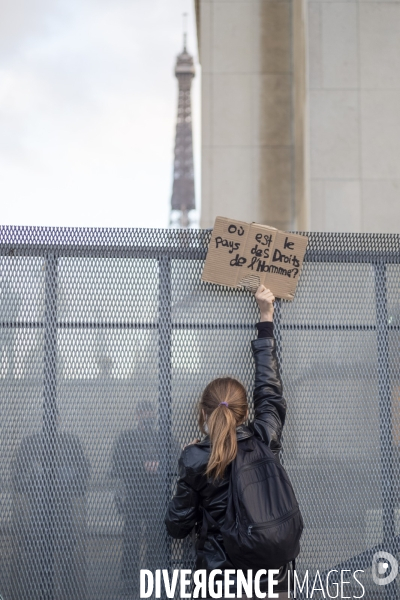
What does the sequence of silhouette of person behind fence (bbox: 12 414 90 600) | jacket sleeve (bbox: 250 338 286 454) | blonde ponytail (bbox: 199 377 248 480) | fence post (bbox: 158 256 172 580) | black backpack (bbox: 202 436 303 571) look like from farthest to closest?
1. fence post (bbox: 158 256 172 580)
2. silhouette of person behind fence (bbox: 12 414 90 600)
3. jacket sleeve (bbox: 250 338 286 454)
4. blonde ponytail (bbox: 199 377 248 480)
5. black backpack (bbox: 202 436 303 571)

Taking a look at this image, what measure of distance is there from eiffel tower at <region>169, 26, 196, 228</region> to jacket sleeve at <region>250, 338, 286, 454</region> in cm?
5369

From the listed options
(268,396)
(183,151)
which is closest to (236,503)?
(268,396)

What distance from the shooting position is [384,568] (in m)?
3.68

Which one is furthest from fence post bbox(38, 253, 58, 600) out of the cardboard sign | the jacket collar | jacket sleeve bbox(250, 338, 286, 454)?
jacket sleeve bbox(250, 338, 286, 454)

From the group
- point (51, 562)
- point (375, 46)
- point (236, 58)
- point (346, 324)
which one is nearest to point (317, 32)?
point (375, 46)

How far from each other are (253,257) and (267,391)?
0.76 m

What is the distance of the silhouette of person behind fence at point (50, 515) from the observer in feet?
11.6

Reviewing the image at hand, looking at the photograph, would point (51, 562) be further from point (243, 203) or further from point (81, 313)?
point (243, 203)

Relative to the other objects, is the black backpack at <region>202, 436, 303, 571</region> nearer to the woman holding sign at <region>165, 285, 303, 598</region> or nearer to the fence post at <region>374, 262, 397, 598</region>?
the woman holding sign at <region>165, 285, 303, 598</region>

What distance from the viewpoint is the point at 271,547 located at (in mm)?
2852

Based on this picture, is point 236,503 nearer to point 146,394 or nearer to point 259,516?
point 259,516

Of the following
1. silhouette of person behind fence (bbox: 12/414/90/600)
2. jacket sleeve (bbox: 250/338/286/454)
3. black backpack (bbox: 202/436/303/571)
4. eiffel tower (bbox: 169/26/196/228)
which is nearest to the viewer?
black backpack (bbox: 202/436/303/571)

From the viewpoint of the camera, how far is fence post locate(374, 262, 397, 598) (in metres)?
3.70

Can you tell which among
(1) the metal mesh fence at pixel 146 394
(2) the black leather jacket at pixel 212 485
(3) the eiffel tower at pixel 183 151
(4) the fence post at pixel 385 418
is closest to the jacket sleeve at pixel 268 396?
(2) the black leather jacket at pixel 212 485
